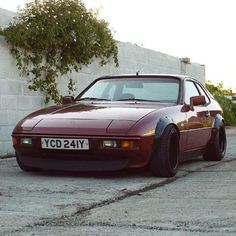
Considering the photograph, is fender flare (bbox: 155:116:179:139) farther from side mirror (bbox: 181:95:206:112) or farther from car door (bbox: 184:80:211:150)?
side mirror (bbox: 181:95:206:112)

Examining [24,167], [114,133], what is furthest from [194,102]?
[24,167]

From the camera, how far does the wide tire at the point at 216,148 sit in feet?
29.2

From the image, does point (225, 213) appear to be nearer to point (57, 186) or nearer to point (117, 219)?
point (117, 219)

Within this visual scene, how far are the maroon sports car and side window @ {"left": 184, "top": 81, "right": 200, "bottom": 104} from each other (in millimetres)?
53

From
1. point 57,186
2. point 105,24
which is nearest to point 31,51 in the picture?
point 105,24

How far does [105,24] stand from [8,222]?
23.8 feet

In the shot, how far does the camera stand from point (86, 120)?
6.81 meters

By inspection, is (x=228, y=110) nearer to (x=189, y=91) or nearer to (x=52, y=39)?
(x=52, y=39)

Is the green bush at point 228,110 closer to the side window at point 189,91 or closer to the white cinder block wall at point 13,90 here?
the white cinder block wall at point 13,90

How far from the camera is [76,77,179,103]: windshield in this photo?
7832mm

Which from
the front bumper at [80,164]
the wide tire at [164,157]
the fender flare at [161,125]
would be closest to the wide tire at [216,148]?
the wide tire at [164,157]

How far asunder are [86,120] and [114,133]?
425 millimetres

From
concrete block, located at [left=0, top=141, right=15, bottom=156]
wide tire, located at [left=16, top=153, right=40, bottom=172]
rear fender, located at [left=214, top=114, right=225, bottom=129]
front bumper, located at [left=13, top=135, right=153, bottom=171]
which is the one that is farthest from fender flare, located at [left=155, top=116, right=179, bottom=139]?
concrete block, located at [left=0, top=141, right=15, bottom=156]

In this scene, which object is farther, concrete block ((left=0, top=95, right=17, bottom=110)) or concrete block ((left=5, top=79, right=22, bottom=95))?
concrete block ((left=5, top=79, right=22, bottom=95))
